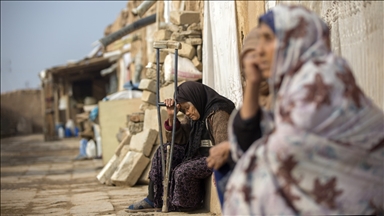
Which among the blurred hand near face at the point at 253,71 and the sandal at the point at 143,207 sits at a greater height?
the blurred hand near face at the point at 253,71

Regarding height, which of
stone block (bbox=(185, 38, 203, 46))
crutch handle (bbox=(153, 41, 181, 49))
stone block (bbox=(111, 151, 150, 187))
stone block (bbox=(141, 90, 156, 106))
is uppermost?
stone block (bbox=(185, 38, 203, 46))

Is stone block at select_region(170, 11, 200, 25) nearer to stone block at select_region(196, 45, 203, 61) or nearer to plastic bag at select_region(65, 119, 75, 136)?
stone block at select_region(196, 45, 203, 61)

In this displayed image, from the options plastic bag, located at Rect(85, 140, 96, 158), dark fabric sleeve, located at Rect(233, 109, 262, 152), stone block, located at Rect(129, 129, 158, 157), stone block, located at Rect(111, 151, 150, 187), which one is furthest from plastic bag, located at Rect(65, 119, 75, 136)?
dark fabric sleeve, located at Rect(233, 109, 262, 152)

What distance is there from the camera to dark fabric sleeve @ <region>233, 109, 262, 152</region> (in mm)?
2742

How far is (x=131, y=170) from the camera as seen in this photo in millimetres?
7879

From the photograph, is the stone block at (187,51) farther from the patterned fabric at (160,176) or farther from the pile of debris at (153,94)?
the patterned fabric at (160,176)

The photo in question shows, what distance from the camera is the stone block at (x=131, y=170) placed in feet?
25.8

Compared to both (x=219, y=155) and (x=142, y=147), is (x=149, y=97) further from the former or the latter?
(x=219, y=155)

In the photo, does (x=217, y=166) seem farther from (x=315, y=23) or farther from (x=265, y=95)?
(x=315, y=23)

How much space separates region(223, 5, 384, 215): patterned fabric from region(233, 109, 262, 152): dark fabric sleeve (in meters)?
0.21

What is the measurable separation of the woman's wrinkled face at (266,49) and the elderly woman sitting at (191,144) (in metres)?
2.35

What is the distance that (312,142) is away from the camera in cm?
237

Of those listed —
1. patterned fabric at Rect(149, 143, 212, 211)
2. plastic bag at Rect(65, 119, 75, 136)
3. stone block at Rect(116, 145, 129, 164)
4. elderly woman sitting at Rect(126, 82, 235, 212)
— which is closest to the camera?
elderly woman sitting at Rect(126, 82, 235, 212)

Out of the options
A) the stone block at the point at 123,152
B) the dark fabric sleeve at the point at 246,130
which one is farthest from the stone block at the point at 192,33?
the dark fabric sleeve at the point at 246,130
